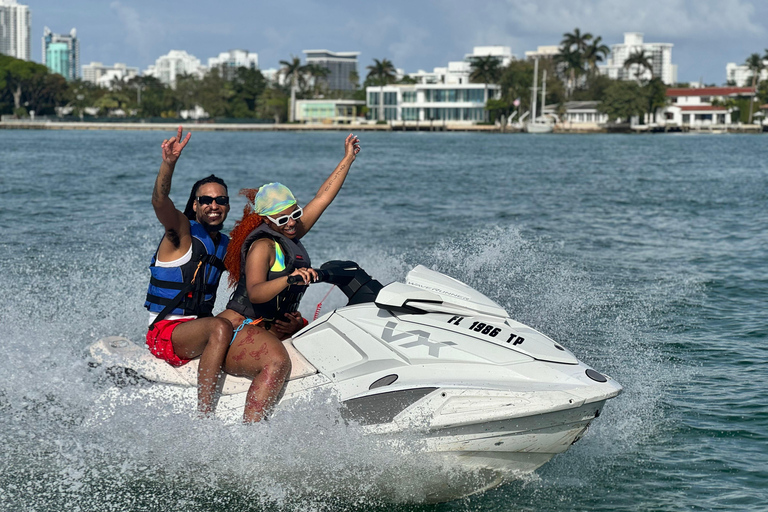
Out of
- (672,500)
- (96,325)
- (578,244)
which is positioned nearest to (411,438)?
(672,500)

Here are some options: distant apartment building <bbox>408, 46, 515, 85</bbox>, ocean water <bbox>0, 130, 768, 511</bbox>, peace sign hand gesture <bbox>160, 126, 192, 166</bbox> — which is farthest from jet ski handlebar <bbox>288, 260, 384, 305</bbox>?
distant apartment building <bbox>408, 46, 515, 85</bbox>

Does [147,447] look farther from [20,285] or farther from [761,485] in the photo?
[20,285]

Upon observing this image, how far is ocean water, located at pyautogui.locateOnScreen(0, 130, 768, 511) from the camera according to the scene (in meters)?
4.68

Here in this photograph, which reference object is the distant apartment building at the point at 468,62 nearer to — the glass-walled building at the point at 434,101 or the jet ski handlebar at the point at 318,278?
the glass-walled building at the point at 434,101

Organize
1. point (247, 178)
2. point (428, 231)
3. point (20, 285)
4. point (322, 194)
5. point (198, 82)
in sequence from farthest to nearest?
point (198, 82)
point (247, 178)
point (428, 231)
point (20, 285)
point (322, 194)

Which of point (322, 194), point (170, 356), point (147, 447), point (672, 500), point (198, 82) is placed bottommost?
point (672, 500)

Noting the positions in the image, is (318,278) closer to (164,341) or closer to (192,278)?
(192,278)

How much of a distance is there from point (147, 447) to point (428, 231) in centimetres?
1199

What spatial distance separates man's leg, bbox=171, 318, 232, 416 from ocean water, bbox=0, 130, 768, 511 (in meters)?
0.21

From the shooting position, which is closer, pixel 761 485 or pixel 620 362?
pixel 761 485

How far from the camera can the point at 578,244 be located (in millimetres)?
14750

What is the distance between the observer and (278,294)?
452cm

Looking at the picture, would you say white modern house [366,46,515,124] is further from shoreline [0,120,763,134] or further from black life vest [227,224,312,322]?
black life vest [227,224,312,322]

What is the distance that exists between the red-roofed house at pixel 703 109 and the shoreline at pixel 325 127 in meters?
2.57
